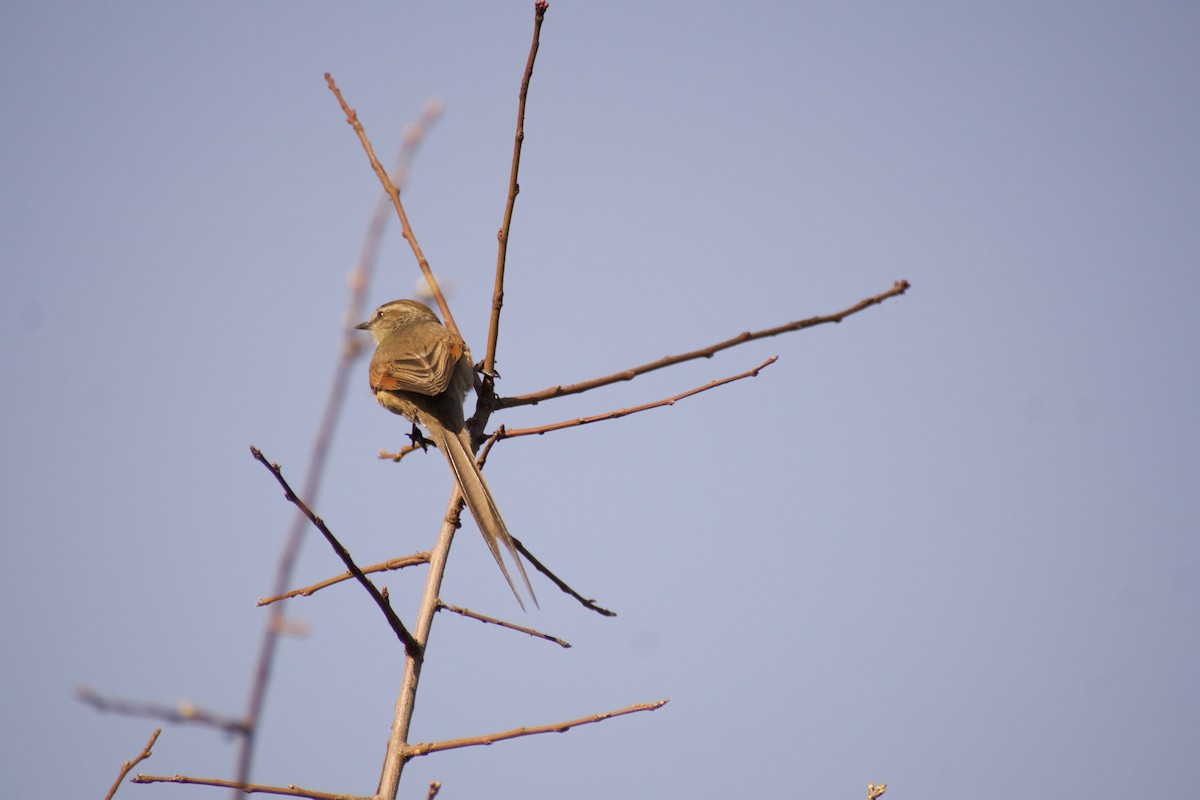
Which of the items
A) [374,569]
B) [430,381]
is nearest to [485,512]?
[374,569]

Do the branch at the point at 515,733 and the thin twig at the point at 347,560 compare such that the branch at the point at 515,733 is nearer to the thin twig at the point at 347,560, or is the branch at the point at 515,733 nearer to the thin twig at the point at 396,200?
the thin twig at the point at 347,560

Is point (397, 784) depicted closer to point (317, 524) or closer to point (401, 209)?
point (317, 524)

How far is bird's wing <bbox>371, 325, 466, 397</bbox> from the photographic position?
484cm

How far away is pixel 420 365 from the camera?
16.3 feet

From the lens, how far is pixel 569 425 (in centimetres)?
304

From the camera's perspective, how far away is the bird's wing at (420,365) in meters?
4.84

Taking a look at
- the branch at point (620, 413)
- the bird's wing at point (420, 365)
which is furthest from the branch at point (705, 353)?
the bird's wing at point (420, 365)

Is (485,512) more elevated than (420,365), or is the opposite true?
(420,365)

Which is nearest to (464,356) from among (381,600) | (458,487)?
(458,487)

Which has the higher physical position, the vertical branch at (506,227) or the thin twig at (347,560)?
the vertical branch at (506,227)

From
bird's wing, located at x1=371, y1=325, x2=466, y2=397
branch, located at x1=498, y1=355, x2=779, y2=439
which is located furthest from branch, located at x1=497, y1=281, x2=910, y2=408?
bird's wing, located at x1=371, y1=325, x2=466, y2=397

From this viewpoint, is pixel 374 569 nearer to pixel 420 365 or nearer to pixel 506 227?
pixel 506 227

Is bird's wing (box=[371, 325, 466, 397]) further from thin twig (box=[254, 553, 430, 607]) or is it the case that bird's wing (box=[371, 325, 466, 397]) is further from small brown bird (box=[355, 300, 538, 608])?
thin twig (box=[254, 553, 430, 607])

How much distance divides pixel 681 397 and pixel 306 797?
4.83 ft
